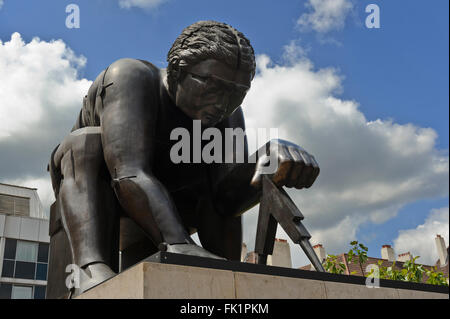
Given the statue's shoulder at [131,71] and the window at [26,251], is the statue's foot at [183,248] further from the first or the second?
the window at [26,251]

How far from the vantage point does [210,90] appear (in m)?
3.46

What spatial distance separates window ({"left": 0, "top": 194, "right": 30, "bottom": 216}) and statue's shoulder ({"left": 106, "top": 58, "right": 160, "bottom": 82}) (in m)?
14.3

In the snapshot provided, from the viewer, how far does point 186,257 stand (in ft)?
8.39

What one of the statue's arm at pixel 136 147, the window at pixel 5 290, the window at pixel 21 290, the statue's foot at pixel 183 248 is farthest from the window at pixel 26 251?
the statue's foot at pixel 183 248

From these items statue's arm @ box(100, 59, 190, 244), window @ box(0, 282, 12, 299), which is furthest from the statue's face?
window @ box(0, 282, 12, 299)

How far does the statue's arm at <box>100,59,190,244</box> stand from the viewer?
10.5ft

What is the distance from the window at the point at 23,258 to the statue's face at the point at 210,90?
73.9 feet

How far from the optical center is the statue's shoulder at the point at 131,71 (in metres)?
3.67

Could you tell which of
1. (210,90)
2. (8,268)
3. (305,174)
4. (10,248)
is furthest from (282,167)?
(8,268)

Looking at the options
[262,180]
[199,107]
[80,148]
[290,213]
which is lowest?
[290,213]

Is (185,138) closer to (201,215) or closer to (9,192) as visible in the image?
(201,215)

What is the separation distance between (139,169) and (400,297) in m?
1.82

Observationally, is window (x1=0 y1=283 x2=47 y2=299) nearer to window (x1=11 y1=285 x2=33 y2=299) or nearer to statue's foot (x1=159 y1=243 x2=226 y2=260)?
window (x1=11 y1=285 x2=33 y2=299)
